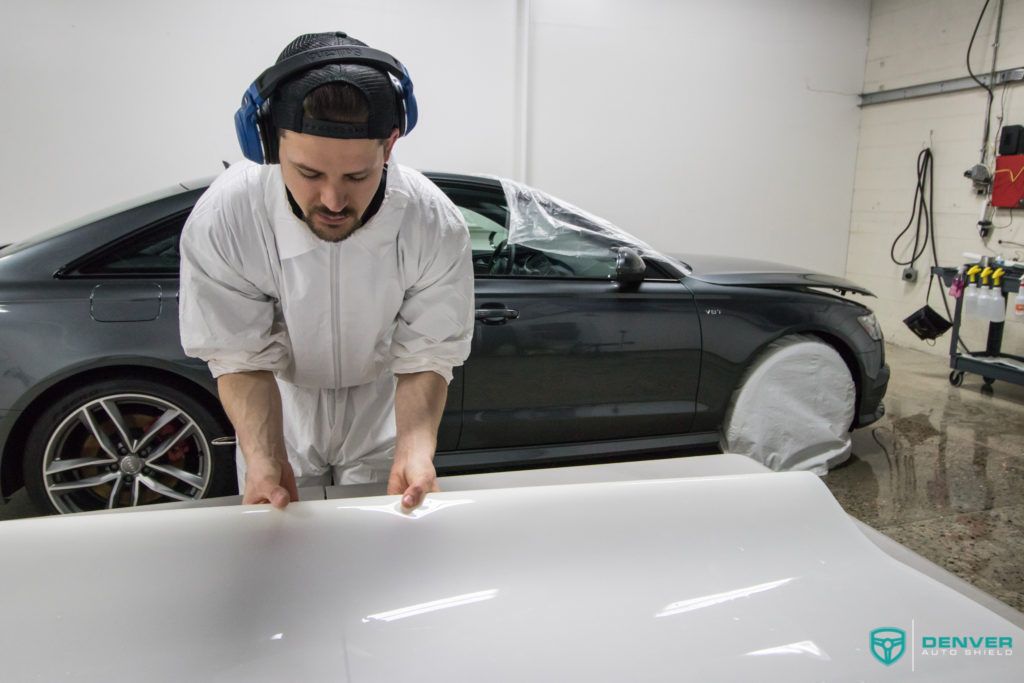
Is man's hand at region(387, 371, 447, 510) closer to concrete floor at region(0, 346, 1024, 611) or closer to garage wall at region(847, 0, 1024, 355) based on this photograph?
concrete floor at region(0, 346, 1024, 611)

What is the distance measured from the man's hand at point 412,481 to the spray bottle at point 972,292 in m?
4.11

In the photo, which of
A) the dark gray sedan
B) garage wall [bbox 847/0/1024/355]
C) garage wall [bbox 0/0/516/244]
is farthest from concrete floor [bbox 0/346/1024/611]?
garage wall [bbox 0/0/516/244]

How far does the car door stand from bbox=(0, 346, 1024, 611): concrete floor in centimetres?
86

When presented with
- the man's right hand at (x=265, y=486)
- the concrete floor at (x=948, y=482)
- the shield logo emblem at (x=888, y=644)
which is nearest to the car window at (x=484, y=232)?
the man's right hand at (x=265, y=486)

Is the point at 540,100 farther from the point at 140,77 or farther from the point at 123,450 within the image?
the point at 123,450

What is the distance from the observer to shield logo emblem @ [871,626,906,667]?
3.11 feet

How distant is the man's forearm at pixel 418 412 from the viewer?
1180 millimetres

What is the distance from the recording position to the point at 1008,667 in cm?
93

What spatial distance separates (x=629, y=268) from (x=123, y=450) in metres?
1.84

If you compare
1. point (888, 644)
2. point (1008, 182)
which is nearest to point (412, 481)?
point (888, 644)

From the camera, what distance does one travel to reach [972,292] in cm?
402

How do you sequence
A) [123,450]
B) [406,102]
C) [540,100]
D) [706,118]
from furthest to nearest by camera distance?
[706,118], [540,100], [123,450], [406,102]

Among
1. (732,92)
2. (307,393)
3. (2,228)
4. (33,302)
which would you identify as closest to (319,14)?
(2,228)

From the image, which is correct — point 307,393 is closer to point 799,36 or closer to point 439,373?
point 439,373
